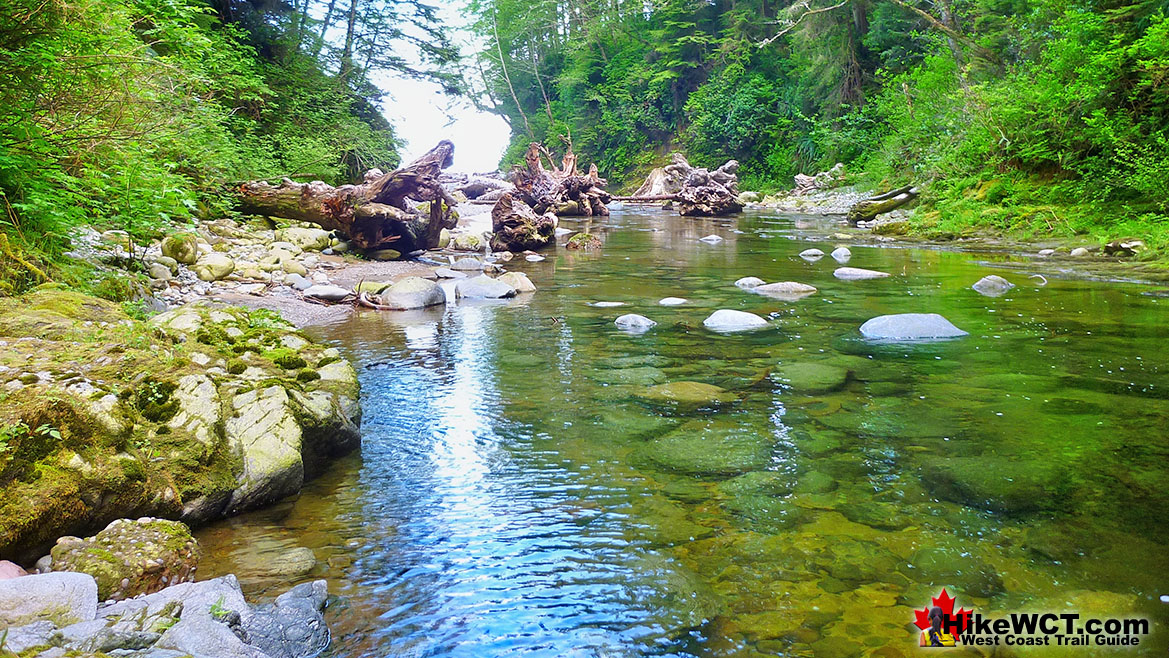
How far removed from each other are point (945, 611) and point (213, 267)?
7.44 m

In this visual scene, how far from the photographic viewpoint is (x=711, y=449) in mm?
3195

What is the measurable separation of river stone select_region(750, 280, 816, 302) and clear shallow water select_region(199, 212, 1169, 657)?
1.70m

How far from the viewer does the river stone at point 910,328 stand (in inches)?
202

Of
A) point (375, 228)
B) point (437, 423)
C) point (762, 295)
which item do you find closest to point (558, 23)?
point (375, 228)

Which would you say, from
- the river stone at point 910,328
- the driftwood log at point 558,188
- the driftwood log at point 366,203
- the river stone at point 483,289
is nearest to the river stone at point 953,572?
the river stone at point 910,328

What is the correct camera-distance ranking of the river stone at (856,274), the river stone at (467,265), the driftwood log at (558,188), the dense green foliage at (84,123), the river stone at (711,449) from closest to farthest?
1. the river stone at (711,449)
2. the dense green foliage at (84,123)
3. the river stone at (856,274)
4. the river stone at (467,265)
5. the driftwood log at (558,188)

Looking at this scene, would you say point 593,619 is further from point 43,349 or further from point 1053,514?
point 43,349

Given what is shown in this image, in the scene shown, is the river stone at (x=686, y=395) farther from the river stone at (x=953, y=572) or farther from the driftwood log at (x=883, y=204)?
the driftwood log at (x=883, y=204)

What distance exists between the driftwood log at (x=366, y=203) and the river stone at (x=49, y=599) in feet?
29.5

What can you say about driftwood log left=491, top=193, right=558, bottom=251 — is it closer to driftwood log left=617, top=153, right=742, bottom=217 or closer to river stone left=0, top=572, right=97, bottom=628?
driftwood log left=617, top=153, right=742, bottom=217

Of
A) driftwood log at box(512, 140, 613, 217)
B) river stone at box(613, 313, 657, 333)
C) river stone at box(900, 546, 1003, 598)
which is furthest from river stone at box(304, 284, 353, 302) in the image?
driftwood log at box(512, 140, 613, 217)

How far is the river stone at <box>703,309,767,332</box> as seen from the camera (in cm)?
564

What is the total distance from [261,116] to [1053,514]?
15.3 m

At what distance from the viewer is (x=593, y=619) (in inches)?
78.5
